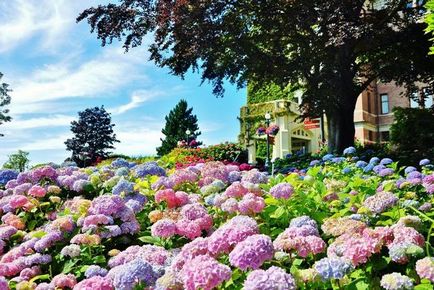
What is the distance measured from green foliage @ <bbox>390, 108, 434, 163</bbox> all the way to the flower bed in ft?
29.7

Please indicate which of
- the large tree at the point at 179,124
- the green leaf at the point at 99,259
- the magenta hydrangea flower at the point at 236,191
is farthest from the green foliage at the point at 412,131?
the large tree at the point at 179,124


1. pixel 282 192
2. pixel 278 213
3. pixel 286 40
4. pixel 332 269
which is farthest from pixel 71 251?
pixel 286 40

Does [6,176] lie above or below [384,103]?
below

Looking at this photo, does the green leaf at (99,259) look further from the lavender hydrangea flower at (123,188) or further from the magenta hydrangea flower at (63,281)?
the lavender hydrangea flower at (123,188)

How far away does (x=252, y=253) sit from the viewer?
2186 millimetres

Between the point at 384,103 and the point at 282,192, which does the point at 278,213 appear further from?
the point at 384,103

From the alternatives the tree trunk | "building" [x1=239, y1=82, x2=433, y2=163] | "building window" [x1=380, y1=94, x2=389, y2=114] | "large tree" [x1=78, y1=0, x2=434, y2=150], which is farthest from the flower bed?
"building window" [x1=380, y1=94, x2=389, y2=114]

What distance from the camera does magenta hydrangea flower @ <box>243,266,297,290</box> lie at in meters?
1.91

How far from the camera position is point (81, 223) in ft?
11.9

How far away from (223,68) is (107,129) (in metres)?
31.7

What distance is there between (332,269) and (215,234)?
0.63m

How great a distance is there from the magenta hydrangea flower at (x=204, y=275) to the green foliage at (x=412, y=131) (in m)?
11.9

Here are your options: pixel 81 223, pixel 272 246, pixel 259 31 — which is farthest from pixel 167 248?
pixel 259 31

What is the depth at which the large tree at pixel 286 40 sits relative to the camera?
510 inches
